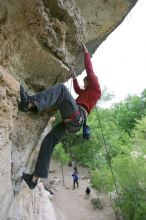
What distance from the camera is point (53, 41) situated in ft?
15.1

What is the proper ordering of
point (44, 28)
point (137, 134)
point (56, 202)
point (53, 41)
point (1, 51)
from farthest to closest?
1. point (56, 202)
2. point (137, 134)
3. point (53, 41)
4. point (44, 28)
5. point (1, 51)

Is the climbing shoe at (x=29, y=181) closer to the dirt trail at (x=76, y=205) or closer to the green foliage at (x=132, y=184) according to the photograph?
the green foliage at (x=132, y=184)

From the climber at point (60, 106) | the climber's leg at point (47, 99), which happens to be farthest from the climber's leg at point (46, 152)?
the climber's leg at point (47, 99)

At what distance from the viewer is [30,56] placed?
458cm

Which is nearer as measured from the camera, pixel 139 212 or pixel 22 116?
pixel 22 116

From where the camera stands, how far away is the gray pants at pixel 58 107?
4.09 meters

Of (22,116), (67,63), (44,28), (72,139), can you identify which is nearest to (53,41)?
(44,28)

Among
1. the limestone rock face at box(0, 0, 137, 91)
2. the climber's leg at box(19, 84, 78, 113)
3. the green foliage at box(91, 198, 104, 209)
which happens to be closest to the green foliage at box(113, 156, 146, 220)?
the green foliage at box(91, 198, 104, 209)

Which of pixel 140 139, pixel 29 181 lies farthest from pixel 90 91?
pixel 140 139

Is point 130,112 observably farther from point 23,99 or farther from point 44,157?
point 23,99

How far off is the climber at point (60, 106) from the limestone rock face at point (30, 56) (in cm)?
33

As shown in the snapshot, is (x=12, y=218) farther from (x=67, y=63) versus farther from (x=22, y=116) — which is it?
(x=67, y=63)

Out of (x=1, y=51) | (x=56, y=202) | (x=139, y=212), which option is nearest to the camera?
(x=1, y=51)

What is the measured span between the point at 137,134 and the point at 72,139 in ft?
29.5
